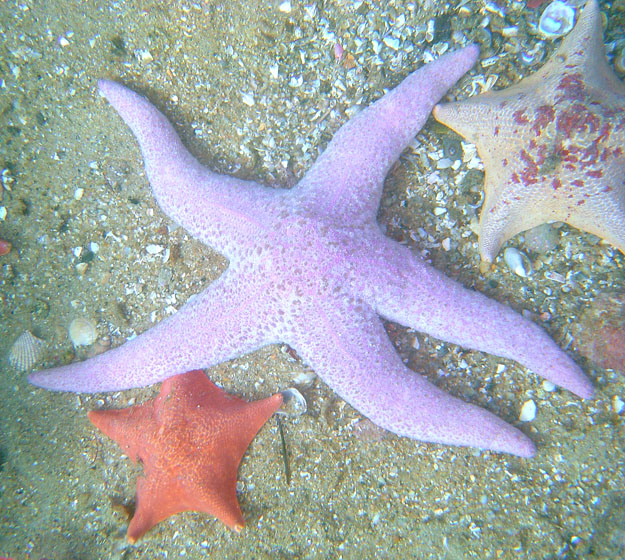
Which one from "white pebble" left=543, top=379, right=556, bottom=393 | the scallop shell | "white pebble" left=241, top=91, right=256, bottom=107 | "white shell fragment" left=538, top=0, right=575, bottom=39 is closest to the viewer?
"white shell fragment" left=538, top=0, right=575, bottom=39

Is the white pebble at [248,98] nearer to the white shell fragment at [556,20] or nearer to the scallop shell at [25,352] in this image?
the white shell fragment at [556,20]

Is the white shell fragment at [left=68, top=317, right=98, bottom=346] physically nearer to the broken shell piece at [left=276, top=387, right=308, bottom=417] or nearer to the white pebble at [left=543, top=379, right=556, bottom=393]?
the broken shell piece at [left=276, top=387, right=308, bottom=417]

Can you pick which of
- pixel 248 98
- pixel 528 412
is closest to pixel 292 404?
pixel 528 412

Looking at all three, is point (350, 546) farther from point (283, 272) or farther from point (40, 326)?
point (40, 326)

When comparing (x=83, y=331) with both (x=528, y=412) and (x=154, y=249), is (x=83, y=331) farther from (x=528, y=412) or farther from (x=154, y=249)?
(x=528, y=412)

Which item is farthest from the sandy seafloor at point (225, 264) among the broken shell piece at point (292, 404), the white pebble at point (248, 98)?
the broken shell piece at point (292, 404)

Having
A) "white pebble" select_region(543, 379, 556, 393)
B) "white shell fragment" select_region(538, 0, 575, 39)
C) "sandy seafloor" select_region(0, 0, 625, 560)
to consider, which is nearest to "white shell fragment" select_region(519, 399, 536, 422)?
"sandy seafloor" select_region(0, 0, 625, 560)

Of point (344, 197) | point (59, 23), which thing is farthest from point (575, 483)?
point (59, 23)
